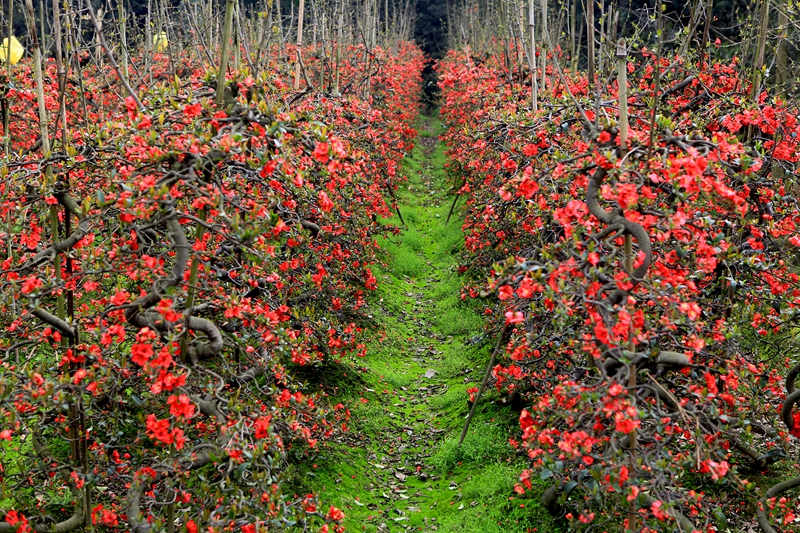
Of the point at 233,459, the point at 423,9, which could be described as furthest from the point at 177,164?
the point at 423,9

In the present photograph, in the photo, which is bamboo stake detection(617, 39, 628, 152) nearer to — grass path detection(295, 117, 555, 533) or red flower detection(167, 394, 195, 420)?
red flower detection(167, 394, 195, 420)

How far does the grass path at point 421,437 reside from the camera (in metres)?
6.12

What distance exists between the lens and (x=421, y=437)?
7.81 meters

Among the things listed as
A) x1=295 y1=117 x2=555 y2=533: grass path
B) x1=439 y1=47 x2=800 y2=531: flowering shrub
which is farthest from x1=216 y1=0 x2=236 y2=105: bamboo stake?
x1=295 y1=117 x2=555 y2=533: grass path

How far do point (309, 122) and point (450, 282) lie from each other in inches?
345

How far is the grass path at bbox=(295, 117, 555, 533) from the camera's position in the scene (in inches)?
241

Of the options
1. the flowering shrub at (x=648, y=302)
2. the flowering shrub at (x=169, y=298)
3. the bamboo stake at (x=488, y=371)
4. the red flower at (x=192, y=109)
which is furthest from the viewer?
the bamboo stake at (x=488, y=371)

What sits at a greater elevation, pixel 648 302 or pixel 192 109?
pixel 192 109

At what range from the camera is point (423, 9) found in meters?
40.9

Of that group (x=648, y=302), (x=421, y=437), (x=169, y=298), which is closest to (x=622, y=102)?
(x=648, y=302)

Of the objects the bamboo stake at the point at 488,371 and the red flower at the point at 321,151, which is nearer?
the red flower at the point at 321,151

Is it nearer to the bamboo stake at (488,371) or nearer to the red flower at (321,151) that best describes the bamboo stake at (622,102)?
the red flower at (321,151)

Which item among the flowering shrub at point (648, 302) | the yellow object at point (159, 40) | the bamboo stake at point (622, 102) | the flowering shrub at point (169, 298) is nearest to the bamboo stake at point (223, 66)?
the flowering shrub at point (169, 298)

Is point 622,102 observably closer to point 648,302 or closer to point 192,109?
point 648,302
